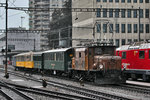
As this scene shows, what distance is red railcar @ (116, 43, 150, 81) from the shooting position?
29547 mm

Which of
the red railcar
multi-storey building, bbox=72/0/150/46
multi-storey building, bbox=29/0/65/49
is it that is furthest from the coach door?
multi-storey building, bbox=29/0/65/49

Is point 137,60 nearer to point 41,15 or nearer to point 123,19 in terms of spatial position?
point 123,19

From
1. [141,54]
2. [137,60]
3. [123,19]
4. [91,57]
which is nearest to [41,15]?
[123,19]

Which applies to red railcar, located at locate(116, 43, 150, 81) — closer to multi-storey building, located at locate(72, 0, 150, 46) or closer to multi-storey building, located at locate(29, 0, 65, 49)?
multi-storey building, located at locate(72, 0, 150, 46)

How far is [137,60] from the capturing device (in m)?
31.2

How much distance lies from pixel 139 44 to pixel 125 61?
3.03 meters

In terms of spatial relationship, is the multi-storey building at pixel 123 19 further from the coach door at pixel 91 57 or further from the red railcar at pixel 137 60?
the coach door at pixel 91 57

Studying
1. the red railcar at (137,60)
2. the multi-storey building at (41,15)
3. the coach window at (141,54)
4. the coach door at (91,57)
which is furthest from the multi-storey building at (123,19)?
the multi-storey building at (41,15)

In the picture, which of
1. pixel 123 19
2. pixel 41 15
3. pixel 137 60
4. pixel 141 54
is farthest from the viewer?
pixel 41 15

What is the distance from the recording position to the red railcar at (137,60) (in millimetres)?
29547

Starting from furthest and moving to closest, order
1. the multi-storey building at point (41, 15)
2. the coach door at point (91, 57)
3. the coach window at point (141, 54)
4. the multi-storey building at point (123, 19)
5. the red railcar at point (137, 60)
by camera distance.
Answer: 1. the multi-storey building at point (41, 15)
2. the multi-storey building at point (123, 19)
3. the coach window at point (141, 54)
4. the red railcar at point (137, 60)
5. the coach door at point (91, 57)

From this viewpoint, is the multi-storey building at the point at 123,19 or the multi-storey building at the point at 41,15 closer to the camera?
the multi-storey building at the point at 123,19

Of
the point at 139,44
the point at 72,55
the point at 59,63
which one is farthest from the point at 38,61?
the point at 139,44

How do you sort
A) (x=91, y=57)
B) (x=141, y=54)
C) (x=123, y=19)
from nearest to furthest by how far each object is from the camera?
(x=91, y=57), (x=141, y=54), (x=123, y=19)
